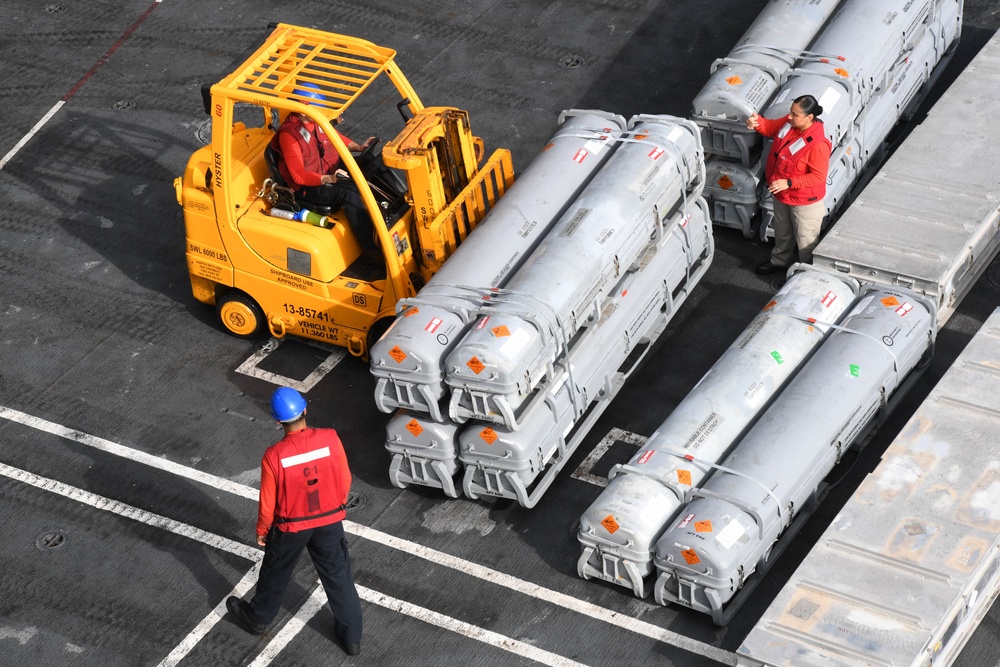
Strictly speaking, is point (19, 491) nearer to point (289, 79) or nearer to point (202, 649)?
point (202, 649)

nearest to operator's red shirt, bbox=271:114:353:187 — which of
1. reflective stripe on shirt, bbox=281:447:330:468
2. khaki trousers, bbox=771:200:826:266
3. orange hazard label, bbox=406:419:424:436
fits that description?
orange hazard label, bbox=406:419:424:436

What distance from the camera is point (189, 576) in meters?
10.9

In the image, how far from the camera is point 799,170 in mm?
12250

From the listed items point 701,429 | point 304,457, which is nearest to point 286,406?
point 304,457

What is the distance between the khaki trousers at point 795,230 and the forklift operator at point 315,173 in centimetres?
345

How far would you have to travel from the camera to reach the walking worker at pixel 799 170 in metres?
12.1

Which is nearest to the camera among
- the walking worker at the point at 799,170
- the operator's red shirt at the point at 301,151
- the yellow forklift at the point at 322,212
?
the yellow forklift at the point at 322,212

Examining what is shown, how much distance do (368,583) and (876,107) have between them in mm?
6426

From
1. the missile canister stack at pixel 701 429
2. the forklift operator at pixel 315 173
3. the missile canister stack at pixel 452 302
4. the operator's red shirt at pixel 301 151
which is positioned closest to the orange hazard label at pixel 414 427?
the missile canister stack at pixel 452 302

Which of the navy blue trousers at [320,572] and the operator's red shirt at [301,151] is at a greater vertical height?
the operator's red shirt at [301,151]

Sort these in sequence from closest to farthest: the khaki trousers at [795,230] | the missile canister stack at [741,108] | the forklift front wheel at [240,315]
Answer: the khaki trousers at [795,230] < the forklift front wheel at [240,315] < the missile canister stack at [741,108]

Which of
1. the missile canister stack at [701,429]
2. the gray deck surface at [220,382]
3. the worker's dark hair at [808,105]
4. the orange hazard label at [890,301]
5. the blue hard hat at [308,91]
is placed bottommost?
the gray deck surface at [220,382]

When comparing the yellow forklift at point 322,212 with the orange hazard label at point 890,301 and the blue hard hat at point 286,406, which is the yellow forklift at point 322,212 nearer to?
the blue hard hat at point 286,406

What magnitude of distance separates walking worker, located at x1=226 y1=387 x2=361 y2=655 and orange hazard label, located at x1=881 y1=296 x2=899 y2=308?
14.2 feet
